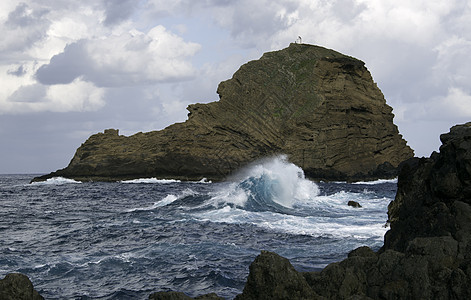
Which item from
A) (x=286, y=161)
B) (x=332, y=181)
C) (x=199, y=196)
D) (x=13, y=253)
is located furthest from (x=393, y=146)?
(x=13, y=253)

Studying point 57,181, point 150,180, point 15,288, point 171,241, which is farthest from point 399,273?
point 57,181

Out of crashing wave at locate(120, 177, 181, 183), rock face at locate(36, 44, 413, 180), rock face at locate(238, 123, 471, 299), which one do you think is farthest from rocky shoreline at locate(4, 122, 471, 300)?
crashing wave at locate(120, 177, 181, 183)

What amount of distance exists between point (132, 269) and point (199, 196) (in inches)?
926

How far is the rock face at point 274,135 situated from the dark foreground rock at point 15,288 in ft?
240

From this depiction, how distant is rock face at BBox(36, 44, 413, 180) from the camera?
275 ft

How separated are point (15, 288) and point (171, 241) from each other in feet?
36.9

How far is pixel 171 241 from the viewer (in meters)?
19.7

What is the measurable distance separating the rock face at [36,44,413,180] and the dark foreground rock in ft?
240

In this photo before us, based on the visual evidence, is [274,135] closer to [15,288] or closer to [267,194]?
[267,194]

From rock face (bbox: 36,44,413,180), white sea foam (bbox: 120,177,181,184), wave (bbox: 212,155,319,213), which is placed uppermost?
rock face (bbox: 36,44,413,180)

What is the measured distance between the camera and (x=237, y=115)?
8650 centimetres

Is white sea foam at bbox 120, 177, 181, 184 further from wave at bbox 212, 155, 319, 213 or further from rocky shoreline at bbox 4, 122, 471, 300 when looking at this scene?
rocky shoreline at bbox 4, 122, 471, 300

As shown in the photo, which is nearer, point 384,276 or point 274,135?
point 384,276

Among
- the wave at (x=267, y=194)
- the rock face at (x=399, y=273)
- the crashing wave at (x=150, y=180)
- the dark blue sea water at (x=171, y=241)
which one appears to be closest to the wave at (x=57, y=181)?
the crashing wave at (x=150, y=180)
